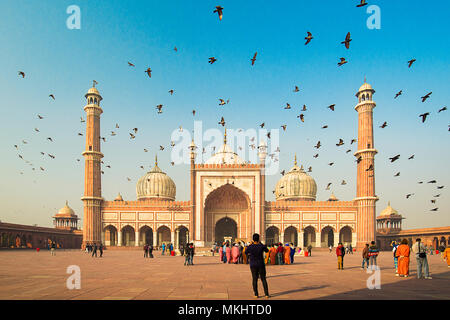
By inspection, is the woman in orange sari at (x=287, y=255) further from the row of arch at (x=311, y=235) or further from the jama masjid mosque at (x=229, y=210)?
the row of arch at (x=311, y=235)

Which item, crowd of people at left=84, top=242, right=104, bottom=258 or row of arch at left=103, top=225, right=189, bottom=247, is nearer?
crowd of people at left=84, top=242, right=104, bottom=258

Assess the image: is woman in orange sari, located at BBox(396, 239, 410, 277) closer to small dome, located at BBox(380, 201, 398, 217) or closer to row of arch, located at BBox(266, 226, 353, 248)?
row of arch, located at BBox(266, 226, 353, 248)

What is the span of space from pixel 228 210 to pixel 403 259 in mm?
37094

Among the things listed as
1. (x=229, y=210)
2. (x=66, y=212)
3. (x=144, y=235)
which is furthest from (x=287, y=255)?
(x=66, y=212)

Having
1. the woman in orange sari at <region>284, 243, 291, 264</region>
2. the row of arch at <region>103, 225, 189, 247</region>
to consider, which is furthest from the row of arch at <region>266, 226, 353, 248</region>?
the woman in orange sari at <region>284, 243, 291, 264</region>

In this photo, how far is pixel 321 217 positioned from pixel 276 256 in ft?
101

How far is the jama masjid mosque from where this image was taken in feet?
149

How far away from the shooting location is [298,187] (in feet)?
188

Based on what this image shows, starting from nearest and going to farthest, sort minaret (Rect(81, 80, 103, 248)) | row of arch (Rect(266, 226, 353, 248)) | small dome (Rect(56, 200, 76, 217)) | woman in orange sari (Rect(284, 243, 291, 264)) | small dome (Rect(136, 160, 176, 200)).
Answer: woman in orange sari (Rect(284, 243, 291, 264)) < minaret (Rect(81, 80, 103, 248)) < row of arch (Rect(266, 226, 353, 248)) < small dome (Rect(136, 160, 176, 200)) < small dome (Rect(56, 200, 76, 217))

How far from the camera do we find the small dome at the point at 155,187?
186ft

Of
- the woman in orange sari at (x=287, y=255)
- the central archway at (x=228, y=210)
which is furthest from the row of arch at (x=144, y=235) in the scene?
the woman in orange sari at (x=287, y=255)

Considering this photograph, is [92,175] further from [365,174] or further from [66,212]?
[365,174]

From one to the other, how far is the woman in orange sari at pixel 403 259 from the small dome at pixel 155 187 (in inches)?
1805
